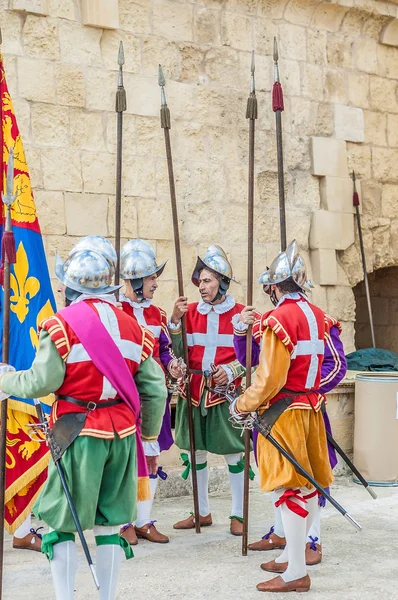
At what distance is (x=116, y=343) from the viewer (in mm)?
3463

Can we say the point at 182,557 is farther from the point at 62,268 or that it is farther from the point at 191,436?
the point at 62,268

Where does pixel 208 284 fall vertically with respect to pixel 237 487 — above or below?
above

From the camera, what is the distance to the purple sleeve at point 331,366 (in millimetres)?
4621

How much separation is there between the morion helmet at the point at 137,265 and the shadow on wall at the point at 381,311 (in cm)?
453

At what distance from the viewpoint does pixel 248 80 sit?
7004 millimetres

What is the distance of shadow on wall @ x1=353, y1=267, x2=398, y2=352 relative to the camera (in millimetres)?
9336

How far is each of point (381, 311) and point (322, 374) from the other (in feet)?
16.7

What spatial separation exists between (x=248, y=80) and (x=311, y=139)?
758 millimetres

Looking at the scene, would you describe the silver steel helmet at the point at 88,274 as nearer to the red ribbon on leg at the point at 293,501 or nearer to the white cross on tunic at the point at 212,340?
the red ribbon on leg at the point at 293,501

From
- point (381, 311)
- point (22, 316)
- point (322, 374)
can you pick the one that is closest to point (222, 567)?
point (322, 374)

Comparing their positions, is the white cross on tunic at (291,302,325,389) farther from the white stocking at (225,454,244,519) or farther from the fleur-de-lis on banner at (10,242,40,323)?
the fleur-de-lis on banner at (10,242,40,323)

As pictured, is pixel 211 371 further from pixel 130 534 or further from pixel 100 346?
pixel 100 346

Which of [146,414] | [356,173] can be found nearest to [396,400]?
[356,173]

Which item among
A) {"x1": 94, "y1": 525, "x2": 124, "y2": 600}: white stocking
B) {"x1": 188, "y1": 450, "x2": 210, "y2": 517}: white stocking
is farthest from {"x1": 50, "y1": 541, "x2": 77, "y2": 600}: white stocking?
{"x1": 188, "y1": 450, "x2": 210, "y2": 517}: white stocking
